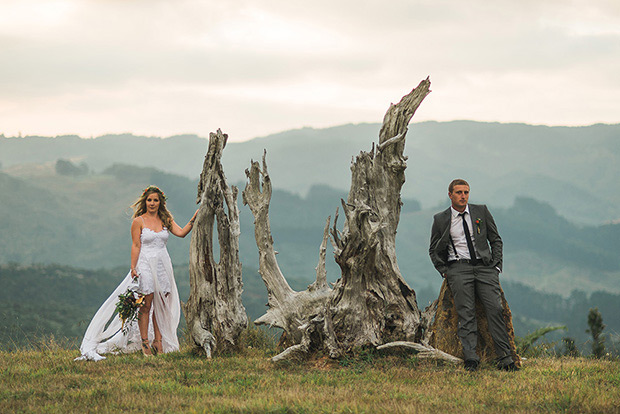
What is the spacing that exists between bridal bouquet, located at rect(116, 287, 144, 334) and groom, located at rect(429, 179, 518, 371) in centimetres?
446

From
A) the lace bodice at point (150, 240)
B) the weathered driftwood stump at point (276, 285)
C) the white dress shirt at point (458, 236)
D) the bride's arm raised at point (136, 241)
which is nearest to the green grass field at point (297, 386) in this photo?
the weathered driftwood stump at point (276, 285)

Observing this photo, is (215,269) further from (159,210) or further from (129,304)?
(129,304)

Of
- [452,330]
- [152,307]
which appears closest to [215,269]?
[152,307]

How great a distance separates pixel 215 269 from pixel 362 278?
7.97ft

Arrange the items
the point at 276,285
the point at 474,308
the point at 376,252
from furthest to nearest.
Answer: the point at 276,285 < the point at 376,252 < the point at 474,308

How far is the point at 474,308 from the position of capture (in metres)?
8.75

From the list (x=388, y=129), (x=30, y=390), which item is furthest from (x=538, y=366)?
(x=30, y=390)

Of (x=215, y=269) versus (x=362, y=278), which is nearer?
(x=362, y=278)

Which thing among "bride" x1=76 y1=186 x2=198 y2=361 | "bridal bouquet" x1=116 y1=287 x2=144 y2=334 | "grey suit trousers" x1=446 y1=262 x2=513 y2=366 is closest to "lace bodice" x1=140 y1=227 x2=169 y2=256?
"bride" x1=76 y1=186 x2=198 y2=361

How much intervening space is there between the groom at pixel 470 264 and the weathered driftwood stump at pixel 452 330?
0.77 feet

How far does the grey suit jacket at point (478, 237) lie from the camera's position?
28.9 feet

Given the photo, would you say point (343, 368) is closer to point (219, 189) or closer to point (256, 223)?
point (256, 223)

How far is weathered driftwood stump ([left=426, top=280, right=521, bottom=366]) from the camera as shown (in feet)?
29.8

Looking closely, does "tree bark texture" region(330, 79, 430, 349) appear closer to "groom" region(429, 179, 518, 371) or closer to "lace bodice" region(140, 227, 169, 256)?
"groom" region(429, 179, 518, 371)
